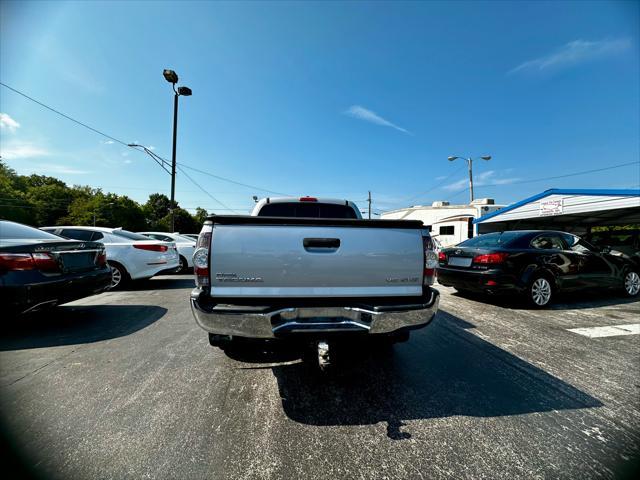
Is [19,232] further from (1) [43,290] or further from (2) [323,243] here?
(2) [323,243]

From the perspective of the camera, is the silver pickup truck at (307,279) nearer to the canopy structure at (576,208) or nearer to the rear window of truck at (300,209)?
the rear window of truck at (300,209)

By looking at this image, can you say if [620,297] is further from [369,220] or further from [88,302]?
[88,302]

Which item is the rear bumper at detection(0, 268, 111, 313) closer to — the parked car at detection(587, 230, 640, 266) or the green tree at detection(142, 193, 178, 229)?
the parked car at detection(587, 230, 640, 266)

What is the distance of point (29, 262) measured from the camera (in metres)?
3.14

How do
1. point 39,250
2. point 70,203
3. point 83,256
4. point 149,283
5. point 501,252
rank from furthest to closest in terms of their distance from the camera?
1. point 70,203
2. point 149,283
3. point 501,252
4. point 83,256
5. point 39,250

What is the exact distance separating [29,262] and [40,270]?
0.46 ft

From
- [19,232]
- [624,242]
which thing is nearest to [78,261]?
[19,232]

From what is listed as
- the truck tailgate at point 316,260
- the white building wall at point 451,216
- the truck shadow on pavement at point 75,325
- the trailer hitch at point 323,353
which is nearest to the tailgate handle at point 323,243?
the truck tailgate at point 316,260

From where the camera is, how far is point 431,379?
7.92ft

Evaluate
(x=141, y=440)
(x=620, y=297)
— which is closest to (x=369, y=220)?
(x=141, y=440)

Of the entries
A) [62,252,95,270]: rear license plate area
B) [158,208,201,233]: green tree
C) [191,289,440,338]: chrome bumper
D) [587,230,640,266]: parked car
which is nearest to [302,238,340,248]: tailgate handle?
[191,289,440,338]: chrome bumper

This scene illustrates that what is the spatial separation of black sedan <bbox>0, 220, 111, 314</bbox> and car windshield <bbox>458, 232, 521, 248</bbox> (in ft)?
21.9

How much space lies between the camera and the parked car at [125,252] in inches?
233

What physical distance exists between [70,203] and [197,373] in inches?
2879
